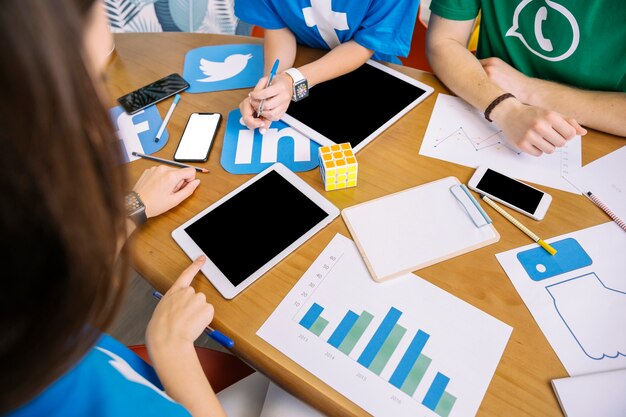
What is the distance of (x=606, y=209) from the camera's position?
0.74 meters

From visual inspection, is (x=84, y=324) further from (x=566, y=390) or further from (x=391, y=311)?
(x=566, y=390)

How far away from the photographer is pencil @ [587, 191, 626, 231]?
720 mm

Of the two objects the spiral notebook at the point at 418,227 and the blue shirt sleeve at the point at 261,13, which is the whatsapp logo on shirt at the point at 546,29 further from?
the blue shirt sleeve at the point at 261,13

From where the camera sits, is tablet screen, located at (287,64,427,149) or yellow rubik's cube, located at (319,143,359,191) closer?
yellow rubik's cube, located at (319,143,359,191)

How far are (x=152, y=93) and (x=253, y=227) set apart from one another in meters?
0.52

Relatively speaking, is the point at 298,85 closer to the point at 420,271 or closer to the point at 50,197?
the point at 420,271

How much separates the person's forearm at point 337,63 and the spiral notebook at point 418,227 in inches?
15.9

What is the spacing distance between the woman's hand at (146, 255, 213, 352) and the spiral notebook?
292mm

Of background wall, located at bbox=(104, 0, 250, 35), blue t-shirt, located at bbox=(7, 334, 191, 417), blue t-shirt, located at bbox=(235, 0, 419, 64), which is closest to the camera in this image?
blue t-shirt, located at bbox=(7, 334, 191, 417)

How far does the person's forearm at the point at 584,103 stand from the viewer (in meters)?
0.85

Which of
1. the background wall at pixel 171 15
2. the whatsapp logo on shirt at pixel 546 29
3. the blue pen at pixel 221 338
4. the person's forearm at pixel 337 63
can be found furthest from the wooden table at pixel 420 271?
the background wall at pixel 171 15

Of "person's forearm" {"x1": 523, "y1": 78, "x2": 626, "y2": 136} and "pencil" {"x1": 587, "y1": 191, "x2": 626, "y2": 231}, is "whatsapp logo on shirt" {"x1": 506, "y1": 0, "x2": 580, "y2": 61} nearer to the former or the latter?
"person's forearm" {"x1": 523, "y1": 78, "x2": 626, "y2": 136}

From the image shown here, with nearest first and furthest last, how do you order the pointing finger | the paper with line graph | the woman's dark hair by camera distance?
the woman's dark hair, the pointing finger, the paper with line graph

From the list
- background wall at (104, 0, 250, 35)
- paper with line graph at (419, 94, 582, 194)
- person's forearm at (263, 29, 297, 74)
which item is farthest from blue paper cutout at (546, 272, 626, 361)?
background wall at (104, 0, 250, 35)
